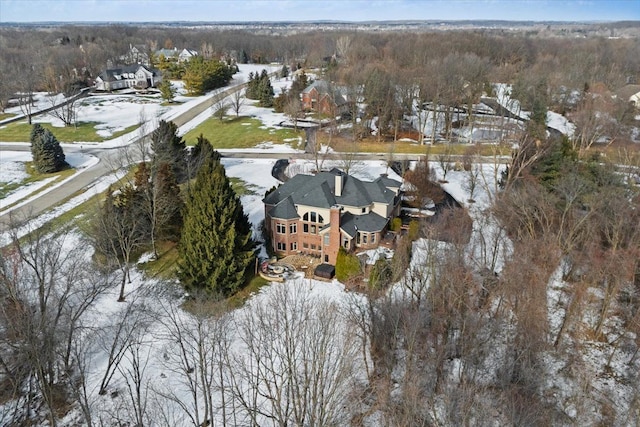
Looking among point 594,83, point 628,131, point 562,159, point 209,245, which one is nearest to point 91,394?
point 209,245

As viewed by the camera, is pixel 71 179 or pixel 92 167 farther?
pixel 92 167

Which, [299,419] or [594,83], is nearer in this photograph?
[299,419]

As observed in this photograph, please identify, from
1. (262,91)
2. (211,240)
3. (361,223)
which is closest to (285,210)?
(361,223)

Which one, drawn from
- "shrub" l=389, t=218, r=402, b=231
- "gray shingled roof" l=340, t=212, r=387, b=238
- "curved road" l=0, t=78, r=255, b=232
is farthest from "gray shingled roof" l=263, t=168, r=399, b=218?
"curved road" l=0, t=78, r=255, b=232

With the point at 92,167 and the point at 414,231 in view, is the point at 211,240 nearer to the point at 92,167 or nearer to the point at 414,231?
the point at 414,231

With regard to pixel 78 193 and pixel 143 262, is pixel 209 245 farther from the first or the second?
pixel 78 193
